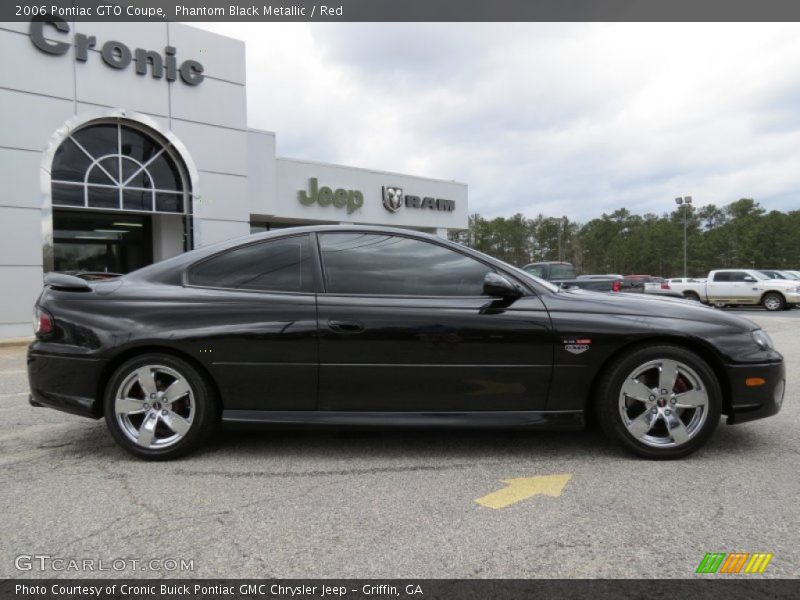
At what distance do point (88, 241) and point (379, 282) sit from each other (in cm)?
1422

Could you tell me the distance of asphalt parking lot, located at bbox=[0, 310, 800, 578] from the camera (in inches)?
88.3

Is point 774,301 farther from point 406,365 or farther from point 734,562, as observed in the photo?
point 734,562

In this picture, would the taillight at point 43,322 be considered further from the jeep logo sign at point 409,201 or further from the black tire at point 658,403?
the jeep logo sign at point 409,201

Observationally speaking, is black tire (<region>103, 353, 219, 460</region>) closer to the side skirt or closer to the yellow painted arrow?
the side skirt

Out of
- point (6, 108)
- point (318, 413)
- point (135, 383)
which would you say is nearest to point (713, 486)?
point (318, 413)

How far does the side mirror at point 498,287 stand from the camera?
11.1 feet

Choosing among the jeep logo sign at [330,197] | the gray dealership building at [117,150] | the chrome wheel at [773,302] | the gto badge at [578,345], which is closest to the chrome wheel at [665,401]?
the gto badge at [578,345]

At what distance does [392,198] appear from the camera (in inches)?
877

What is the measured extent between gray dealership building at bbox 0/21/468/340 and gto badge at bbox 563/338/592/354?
504 inches

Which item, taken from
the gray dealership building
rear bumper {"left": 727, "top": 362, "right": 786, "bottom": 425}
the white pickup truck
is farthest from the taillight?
the white pickup truck

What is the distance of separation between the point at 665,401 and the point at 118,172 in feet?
45.3

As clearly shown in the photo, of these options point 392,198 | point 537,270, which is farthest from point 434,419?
point 392,198

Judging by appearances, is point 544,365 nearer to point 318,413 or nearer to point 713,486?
point 713,486

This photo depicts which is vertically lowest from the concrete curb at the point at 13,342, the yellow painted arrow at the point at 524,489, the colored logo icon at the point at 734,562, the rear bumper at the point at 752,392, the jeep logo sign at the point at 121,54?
the colored logo icon at the point at 734,562
